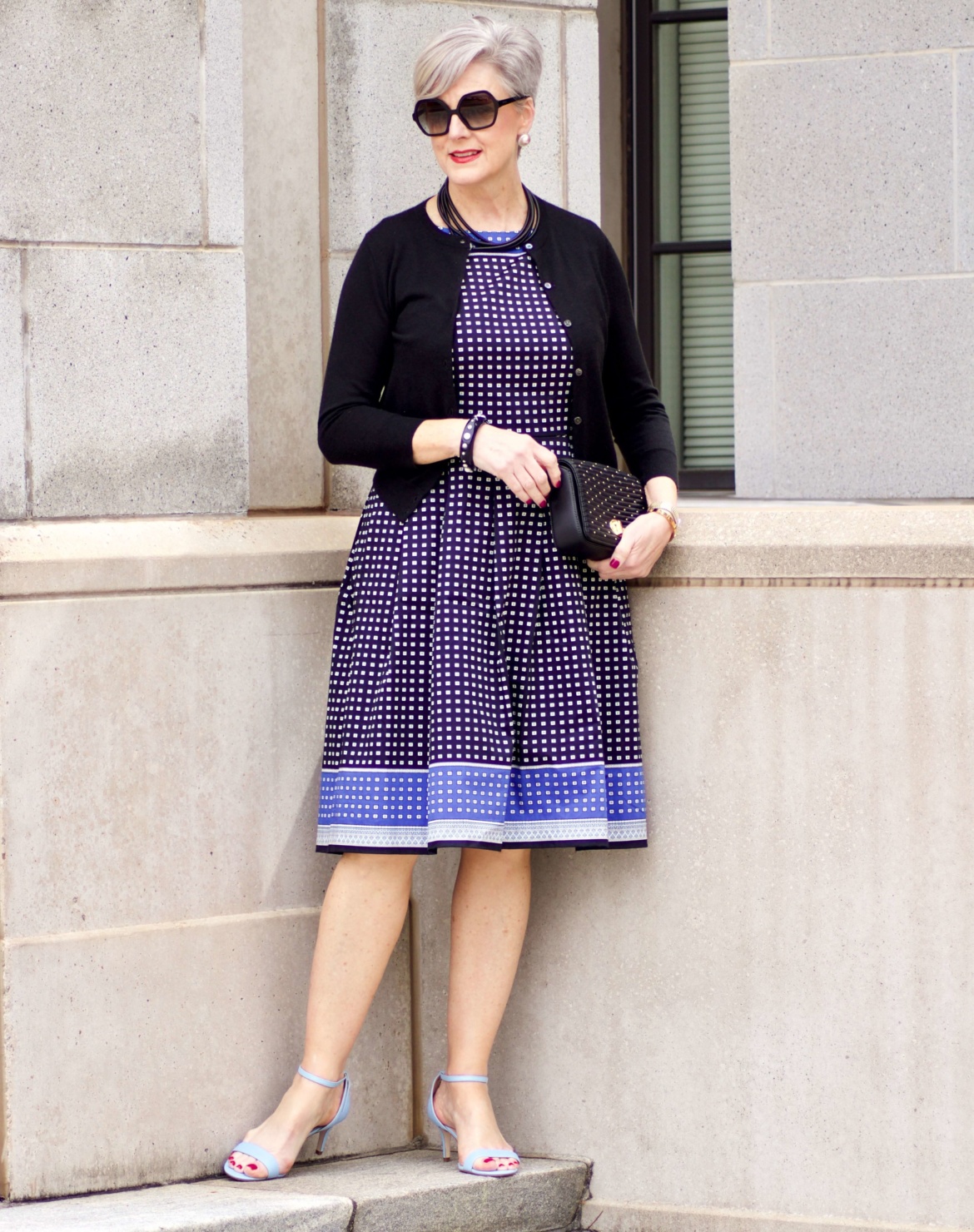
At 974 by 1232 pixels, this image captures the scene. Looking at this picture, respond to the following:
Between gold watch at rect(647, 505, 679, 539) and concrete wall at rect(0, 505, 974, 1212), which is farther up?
gold watch at rect(647, 505, 679, 539)

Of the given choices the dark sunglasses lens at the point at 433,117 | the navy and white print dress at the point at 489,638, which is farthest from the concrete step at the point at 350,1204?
the dark sunglasses lens at the point at 433,117

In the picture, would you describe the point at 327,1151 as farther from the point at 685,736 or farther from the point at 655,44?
the point at 655,44

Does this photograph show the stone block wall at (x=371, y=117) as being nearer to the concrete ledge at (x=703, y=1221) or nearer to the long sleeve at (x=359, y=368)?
the long sleeve at (x=359, y=368)

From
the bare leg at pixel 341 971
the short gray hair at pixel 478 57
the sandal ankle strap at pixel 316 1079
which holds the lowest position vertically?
the sandal ankle strap at pixel 316 1079

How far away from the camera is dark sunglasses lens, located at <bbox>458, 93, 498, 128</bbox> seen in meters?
3.56

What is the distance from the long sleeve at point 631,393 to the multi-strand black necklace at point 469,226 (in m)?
0.19

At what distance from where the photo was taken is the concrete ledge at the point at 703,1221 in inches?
150

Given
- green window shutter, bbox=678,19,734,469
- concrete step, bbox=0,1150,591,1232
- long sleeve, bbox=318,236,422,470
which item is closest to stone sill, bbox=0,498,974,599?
long sleeve, bbox=318,236,422,470

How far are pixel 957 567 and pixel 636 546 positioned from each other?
0.65 metres

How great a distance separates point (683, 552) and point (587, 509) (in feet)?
1.17

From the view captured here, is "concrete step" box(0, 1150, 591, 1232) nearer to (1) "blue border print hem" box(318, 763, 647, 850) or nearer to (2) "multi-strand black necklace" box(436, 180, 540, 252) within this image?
(1) "blue border print hem" box(318, 763, 647, 850)

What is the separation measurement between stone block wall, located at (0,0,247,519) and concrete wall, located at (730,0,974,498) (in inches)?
105

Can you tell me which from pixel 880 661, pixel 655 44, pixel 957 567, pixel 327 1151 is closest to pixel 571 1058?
pixel 327 1151

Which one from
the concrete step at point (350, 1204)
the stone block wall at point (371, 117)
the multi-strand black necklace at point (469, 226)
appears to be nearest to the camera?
the concrete step at point (350, 1204)
